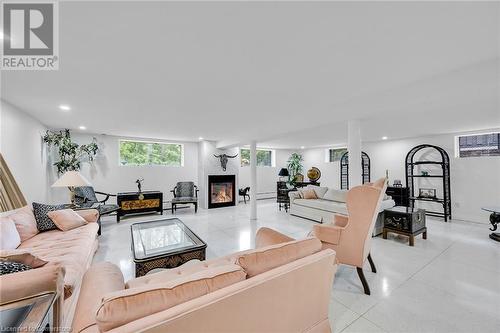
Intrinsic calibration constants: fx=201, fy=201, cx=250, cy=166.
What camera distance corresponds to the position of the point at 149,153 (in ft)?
22.0

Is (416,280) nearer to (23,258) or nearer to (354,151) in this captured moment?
(354,151)

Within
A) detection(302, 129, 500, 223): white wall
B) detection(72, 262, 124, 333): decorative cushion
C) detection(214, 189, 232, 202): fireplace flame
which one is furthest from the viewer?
detection(214, 189, 232, 202): fireplace flame

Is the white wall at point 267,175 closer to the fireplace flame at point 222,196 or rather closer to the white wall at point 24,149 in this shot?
the fireplace flame at point 222,196

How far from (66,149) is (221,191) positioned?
4.48 metres

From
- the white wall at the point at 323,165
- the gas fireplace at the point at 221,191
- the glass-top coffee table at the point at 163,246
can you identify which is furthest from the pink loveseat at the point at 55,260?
the white wall at the point at 323,165

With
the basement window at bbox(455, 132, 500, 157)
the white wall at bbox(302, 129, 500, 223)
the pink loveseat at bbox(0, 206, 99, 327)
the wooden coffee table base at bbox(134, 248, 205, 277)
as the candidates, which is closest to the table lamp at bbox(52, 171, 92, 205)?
the pink loveseat at bbox(0, 206, 99, 327)

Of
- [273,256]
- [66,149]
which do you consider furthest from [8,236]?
[66,149]

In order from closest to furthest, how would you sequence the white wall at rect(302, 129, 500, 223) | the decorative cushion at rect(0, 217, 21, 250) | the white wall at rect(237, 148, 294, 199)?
the decorative cushion at rect(0, 217, 21, 250)
the white wall at rect(302, 129, 500, 223)
the white wall at rect(237, 148, 294, 199)

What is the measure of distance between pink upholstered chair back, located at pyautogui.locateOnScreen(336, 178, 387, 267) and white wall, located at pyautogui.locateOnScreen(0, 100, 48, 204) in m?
4.64

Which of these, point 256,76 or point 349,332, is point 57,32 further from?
point 349,332

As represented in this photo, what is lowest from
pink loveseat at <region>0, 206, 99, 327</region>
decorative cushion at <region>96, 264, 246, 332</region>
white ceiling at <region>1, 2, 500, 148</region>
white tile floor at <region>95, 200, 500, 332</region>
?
white tile floor at <region>95, 200, 500, 332</region>

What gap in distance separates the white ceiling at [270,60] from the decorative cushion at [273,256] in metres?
1.51

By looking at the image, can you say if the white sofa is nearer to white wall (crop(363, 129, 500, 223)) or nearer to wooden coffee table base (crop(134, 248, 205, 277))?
white wall (crop(363, 129, 500, 223))

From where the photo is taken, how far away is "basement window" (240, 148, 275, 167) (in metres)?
8.74
